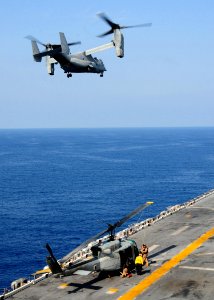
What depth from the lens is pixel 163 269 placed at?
109ft

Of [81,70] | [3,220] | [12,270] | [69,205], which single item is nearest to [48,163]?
[69,205]

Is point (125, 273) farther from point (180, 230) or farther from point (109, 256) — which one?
point (180, 230)

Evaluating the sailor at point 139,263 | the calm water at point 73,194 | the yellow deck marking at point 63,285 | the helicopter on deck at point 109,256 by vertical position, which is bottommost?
the calm water at point 73,194

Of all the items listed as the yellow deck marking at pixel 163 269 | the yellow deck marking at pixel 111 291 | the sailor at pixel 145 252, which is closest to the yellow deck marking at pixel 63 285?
the yellow deck marking at pixel 111 291

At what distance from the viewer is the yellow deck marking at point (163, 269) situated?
2851 centimetres

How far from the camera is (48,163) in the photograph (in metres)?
173

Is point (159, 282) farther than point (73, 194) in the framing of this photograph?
No

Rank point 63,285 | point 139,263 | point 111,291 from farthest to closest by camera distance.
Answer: point 139,263 → point 63,285 → point 111,291

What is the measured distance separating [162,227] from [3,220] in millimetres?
43963

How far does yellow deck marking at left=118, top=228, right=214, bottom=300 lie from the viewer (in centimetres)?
2851

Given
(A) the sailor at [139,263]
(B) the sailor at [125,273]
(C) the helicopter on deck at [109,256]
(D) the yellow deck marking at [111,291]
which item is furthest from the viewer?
(A) the sailor at [139,263]

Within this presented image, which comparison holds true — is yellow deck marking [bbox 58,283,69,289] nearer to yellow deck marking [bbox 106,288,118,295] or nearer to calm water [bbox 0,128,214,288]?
yellow deck marking [bbox 106,288,118,295]

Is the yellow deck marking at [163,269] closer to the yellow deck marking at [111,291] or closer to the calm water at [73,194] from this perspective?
the yellow deck marking at [111,291]

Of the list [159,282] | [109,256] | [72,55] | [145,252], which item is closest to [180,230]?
[145,252]
